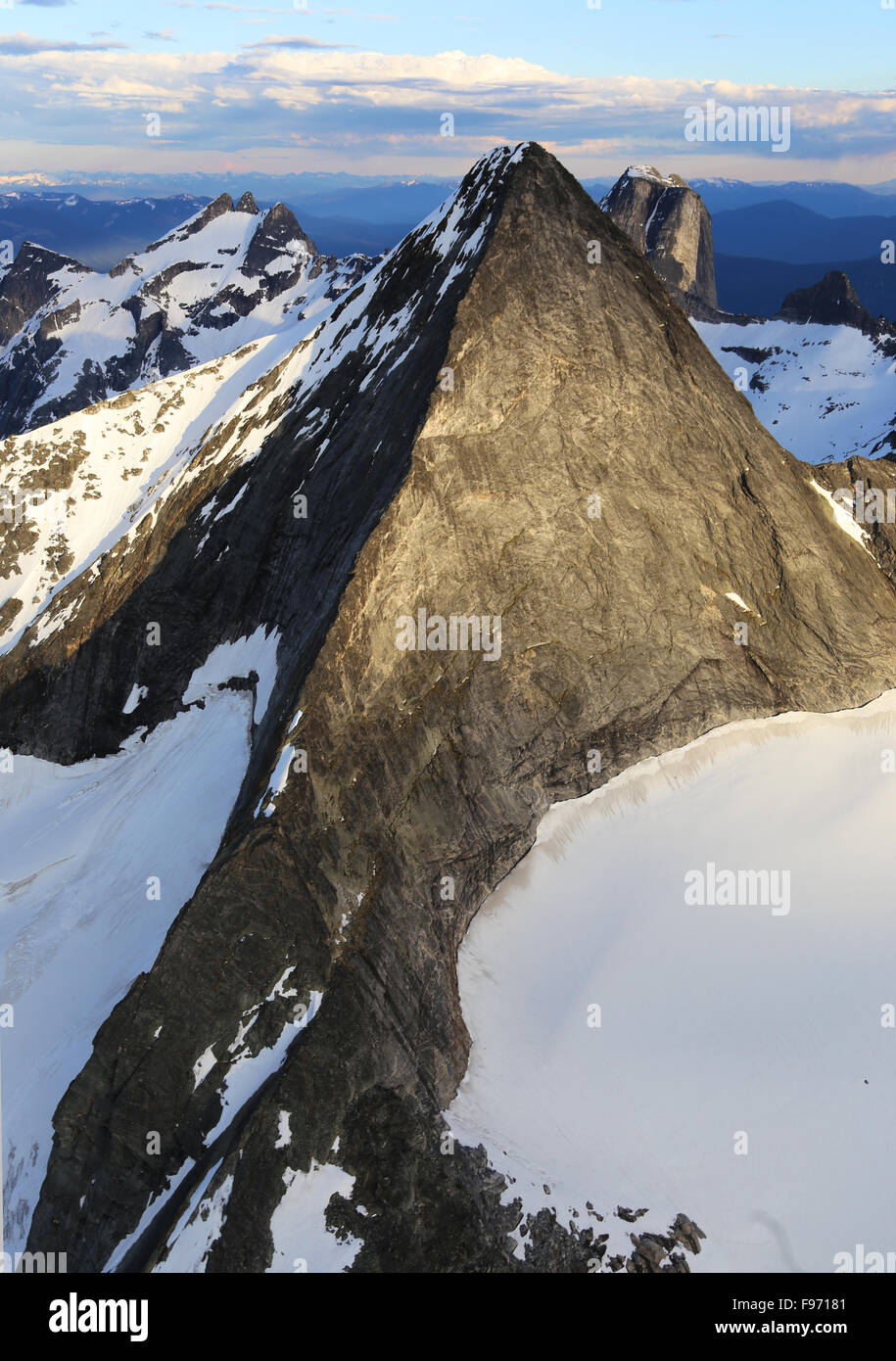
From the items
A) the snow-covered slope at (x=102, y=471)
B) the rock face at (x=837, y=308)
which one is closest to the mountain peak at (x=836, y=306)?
the rock face at (x=837, y=308)

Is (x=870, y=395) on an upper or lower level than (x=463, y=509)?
upper

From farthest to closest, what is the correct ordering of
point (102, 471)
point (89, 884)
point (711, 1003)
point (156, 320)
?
point (156, 320), point (102, 471), point (89, 884), point (711, 1003)

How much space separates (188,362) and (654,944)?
540ft

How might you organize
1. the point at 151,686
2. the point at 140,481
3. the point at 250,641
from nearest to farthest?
the point at 250,641 < the point at 151,686 < the point at 140,481

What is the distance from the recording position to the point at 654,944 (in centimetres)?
3734

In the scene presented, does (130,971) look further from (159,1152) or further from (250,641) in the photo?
(250,641)

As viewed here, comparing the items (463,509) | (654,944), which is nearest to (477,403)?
(463,509)

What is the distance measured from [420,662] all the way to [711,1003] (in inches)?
685

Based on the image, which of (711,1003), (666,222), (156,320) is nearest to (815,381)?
(666,222)

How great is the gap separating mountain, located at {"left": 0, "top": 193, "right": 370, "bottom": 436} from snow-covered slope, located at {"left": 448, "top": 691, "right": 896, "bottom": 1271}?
139058 mm

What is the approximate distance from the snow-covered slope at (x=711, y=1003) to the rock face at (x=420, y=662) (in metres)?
1.49

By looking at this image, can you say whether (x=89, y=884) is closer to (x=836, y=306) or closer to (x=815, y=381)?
(x=815, y=381)

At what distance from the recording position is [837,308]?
136125 millimetres

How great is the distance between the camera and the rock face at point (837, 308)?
440ft
